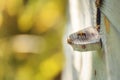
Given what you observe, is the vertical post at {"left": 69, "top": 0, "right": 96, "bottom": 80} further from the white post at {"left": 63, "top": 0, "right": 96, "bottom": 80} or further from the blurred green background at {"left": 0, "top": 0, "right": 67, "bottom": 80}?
the blurred green background at {"left": 0, "top": 0, "right": 67, "bottom": 80}

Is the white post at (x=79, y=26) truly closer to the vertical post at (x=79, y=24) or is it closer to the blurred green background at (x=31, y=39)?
the vertical post at (x=79, y=24)

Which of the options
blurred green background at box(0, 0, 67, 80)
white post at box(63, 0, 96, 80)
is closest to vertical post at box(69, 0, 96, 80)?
white post at box(63, 0, 96, 80)

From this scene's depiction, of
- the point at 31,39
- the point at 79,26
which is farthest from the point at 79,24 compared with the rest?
the point at 31,39

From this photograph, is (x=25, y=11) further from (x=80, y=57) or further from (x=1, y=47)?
(x=80, y=57)

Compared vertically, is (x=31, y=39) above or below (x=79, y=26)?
below

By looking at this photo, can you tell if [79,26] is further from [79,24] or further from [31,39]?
[31,39]

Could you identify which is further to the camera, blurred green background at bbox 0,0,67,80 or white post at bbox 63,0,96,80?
blurred green background at bbox 0,0,67,80

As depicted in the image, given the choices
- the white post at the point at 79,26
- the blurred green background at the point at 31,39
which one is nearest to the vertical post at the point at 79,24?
the white post at the point at 79,26

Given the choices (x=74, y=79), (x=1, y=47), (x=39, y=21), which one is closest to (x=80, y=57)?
(x=74, y=79)

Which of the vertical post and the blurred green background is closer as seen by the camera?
the vertical post
